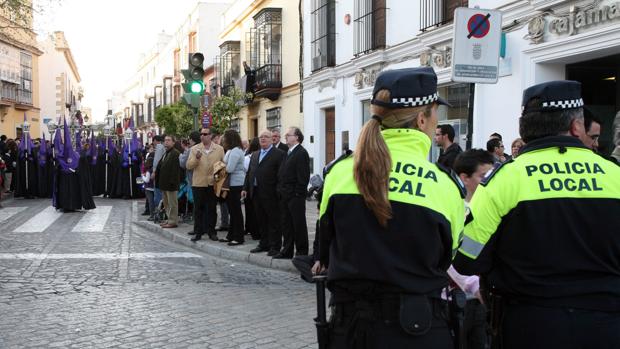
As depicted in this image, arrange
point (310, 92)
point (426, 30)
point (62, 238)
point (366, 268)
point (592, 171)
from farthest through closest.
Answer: point (310, 92)
point (426, 30)
point (62, 238)
point (592, 171)
point (366, 268)

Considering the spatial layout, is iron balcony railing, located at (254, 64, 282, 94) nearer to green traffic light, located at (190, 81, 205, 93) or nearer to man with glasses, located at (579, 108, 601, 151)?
green traffic light, located at (190, 81, 205, 93)

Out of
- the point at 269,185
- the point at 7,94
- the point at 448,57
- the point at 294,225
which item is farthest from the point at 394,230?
the point at 7,94

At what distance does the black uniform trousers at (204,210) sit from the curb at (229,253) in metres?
0.27

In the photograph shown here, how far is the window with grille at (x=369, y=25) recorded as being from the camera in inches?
629

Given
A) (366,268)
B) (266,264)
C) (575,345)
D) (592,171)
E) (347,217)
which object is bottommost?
(266,264)

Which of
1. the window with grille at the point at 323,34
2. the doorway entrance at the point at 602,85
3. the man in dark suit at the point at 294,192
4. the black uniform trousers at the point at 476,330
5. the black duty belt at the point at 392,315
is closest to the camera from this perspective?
the black duty belt at the point at 392,315

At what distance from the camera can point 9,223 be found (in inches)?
539

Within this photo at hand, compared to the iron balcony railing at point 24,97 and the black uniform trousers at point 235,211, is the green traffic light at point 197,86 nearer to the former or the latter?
the black uniform trousers at point 235,211

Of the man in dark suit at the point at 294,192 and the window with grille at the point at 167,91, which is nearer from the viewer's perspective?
the man in dark suit at the point at 294,192

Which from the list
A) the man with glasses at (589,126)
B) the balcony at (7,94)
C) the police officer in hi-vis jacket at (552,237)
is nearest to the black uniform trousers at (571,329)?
the police officer in hi-vis jacket at (552,237)

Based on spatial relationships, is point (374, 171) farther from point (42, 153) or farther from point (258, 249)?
point (42, 153)

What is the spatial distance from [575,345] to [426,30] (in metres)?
11.9

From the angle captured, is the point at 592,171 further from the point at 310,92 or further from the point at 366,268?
the point at 310,92

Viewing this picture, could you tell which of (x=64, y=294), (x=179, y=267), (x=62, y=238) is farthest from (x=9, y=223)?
(x=64, y=294)
